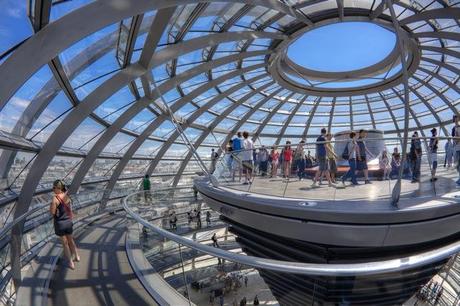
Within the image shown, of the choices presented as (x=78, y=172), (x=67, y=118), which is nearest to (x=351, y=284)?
(x=67, y=118)

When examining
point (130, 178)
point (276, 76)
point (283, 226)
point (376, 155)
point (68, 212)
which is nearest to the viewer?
point (68, 212)

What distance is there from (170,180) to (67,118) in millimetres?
20228

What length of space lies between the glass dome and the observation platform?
3215mm

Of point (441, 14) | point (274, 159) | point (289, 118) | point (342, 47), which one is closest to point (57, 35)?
point (274, 159)

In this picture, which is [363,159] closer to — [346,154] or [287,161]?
[346,154]

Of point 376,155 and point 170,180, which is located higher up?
point 376,155

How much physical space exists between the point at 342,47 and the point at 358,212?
2174cm

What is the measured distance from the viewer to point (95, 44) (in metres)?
11.8

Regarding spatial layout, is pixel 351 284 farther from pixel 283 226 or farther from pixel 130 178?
pixel 130 178

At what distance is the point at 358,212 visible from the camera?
A: 610cm

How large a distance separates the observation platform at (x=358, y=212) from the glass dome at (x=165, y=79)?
3215mm

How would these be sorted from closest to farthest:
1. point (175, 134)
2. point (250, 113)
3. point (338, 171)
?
point (338, 171) < point (175, 134) < point (250, 113)

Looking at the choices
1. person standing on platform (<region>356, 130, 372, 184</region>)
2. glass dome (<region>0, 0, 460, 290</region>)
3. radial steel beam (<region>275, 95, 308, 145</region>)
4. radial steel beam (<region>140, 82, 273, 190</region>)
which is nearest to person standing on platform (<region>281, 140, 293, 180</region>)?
person standing on platform (<region>356, 130, 372, 184</region>)

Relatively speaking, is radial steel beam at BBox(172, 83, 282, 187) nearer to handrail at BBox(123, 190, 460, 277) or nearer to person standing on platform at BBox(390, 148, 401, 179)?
person standing on platform at BBox(390, 148, 401, 179)
